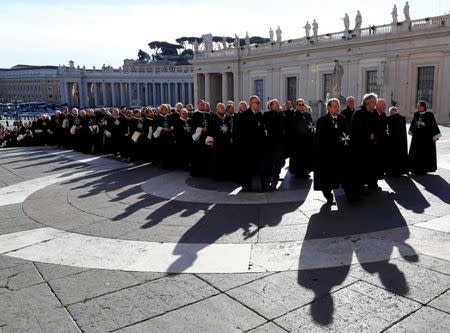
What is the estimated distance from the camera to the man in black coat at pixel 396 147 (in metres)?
10.5

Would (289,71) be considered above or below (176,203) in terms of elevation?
above

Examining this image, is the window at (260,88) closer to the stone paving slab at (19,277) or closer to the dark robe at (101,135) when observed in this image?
the dark robe at (101,135)

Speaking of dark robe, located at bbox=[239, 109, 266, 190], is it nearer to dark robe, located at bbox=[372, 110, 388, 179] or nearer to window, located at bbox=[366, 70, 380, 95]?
dark robe, located at bbox=[372, 110, 388, 179]

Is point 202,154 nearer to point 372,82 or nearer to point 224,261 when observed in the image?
point 224,261

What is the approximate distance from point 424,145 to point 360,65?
32.5 meters

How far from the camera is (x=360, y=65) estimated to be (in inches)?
1597

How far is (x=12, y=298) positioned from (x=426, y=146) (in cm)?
978

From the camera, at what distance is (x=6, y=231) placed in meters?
6.67

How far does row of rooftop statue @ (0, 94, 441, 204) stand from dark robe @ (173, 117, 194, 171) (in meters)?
0.03

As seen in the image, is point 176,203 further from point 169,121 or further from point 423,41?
point 423,41

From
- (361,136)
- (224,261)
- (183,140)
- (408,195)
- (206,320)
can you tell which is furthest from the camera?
(183,140)

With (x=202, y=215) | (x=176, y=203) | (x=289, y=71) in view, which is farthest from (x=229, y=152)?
(x=289, y=71)

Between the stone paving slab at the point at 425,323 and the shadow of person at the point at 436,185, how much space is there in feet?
15.5

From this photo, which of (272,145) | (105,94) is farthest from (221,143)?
(105,94)
